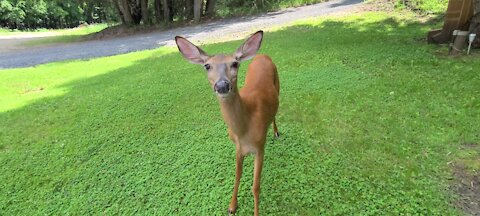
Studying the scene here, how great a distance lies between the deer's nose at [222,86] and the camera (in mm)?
2896

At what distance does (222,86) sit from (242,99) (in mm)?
685

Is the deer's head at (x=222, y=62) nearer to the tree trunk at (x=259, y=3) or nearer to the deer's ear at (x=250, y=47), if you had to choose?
the deer's ear at (x=250, y=47)

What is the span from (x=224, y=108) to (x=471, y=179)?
3.00m

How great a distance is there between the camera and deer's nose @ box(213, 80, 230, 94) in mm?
2896

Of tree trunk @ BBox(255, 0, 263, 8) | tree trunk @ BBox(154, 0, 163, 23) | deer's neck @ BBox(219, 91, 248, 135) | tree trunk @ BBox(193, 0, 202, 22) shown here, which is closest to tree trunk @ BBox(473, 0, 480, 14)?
deer's neck @ BBox(219, 91, 248, 135)

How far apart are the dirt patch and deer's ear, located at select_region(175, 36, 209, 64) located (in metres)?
3.02

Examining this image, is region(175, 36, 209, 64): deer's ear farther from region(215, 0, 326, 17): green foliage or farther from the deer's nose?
region(215, 0, 326, 17): green foliage

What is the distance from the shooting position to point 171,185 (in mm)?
4492

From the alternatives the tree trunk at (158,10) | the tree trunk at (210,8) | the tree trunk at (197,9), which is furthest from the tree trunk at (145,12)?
the tree trunk at (210,8)

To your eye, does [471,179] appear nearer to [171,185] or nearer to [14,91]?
[171,185]

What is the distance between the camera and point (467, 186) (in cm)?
396

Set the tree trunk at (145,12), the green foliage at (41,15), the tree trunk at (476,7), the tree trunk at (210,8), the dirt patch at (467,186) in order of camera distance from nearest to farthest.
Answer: the dirt patch at (467,186), the tree trunk at (476,7), the tree trunk at (210,8), the tree trunk at (145,12), the green foliage at (41,15)

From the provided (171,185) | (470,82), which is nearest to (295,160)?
(171,185)

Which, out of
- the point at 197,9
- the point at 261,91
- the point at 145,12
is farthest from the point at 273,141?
the point at 145,12
